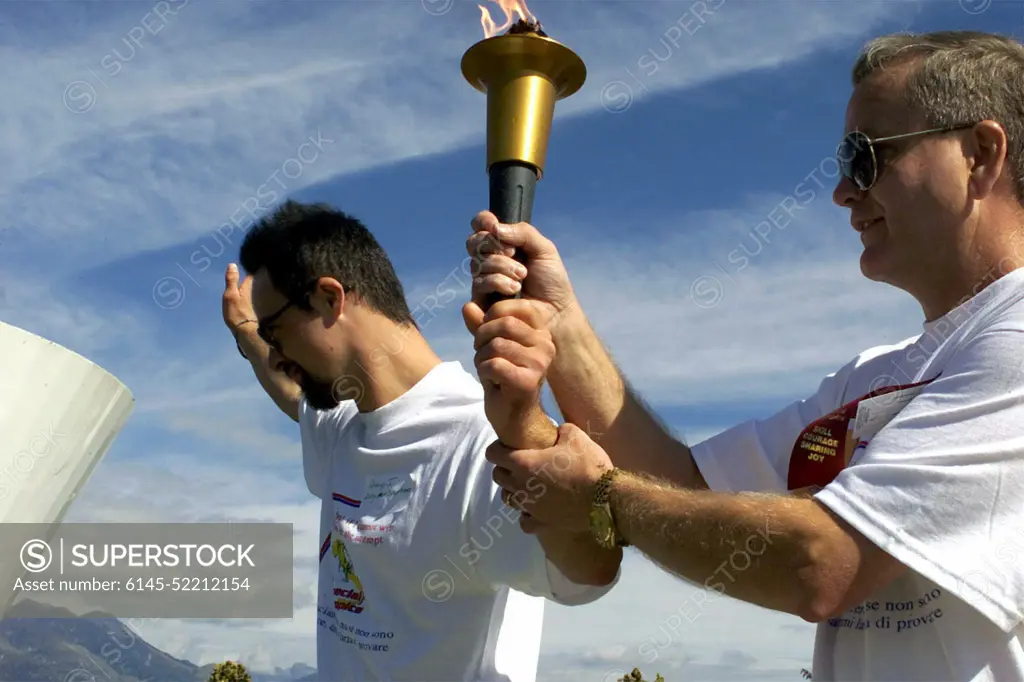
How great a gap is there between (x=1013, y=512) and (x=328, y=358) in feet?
10.2

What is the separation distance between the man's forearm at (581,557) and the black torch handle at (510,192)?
0.83 metres

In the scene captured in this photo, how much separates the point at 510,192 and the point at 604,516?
849 mm

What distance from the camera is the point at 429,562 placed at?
3.68 meters

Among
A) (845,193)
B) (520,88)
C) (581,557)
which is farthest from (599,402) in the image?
(520,88)

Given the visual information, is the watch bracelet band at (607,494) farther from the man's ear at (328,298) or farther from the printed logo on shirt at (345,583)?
the man's ear at (328,298)

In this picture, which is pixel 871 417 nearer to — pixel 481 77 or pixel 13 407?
pixel 481 77

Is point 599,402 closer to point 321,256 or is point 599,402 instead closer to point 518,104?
point 518,104

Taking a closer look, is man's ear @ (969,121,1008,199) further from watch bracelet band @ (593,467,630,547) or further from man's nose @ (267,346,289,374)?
man's nose @ (267,346,289,374)

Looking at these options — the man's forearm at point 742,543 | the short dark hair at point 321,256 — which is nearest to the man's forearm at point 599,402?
the man's forearm at point 742,543

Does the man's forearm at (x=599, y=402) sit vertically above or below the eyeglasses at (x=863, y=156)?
below

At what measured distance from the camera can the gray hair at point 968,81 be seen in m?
2.68

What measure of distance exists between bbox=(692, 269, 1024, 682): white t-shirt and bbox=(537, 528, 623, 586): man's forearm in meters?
0.70

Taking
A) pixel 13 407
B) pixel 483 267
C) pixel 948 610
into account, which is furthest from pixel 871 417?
pixel 13 407

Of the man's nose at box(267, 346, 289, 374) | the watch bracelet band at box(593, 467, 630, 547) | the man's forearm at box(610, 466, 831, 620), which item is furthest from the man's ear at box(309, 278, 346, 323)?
the man's forearm at box(610, 466, 831, 620)
